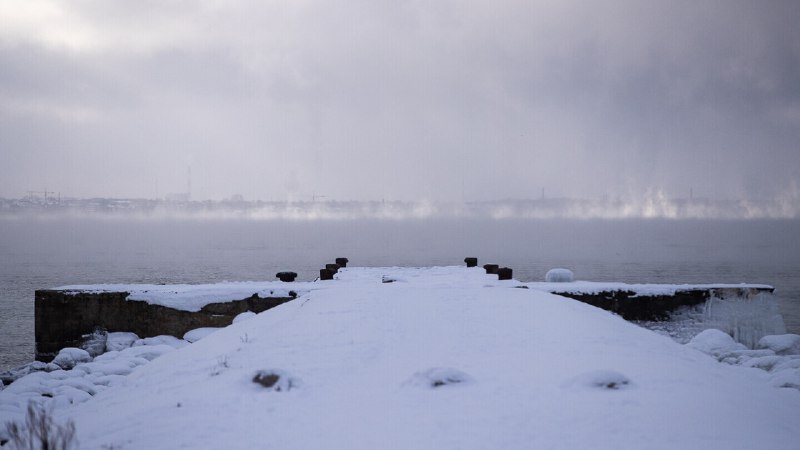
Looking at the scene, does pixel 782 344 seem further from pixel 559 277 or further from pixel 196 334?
pixel 196 334

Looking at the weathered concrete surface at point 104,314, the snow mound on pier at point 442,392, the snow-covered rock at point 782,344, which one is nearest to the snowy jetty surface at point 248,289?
the weathered concrete surface at point 104,314

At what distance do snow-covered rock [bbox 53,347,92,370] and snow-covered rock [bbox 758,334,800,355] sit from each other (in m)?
14.2

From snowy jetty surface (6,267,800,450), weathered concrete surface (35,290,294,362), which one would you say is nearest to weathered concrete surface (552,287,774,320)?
snowy jetty surface (6,267,800,450)

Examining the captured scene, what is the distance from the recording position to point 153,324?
14.3 metres

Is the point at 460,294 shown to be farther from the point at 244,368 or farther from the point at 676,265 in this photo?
the point at 676,265

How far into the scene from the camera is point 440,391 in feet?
21.5

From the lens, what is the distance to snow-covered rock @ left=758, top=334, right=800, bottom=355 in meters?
13.1

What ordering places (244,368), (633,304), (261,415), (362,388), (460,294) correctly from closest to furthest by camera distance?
(261,415)
(362,388)
(244,368)
(460,294)
(633,304)

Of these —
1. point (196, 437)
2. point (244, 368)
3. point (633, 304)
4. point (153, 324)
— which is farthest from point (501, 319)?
point (153, 324)

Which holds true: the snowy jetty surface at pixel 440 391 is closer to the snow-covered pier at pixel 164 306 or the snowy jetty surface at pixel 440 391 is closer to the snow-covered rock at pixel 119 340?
the snow-covered rock at pixel 119 340

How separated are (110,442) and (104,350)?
893 centimetres

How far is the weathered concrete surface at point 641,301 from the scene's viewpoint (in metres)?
14.9

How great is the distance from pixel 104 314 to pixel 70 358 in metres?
2.26

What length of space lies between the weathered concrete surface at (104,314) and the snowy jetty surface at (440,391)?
4.65m
